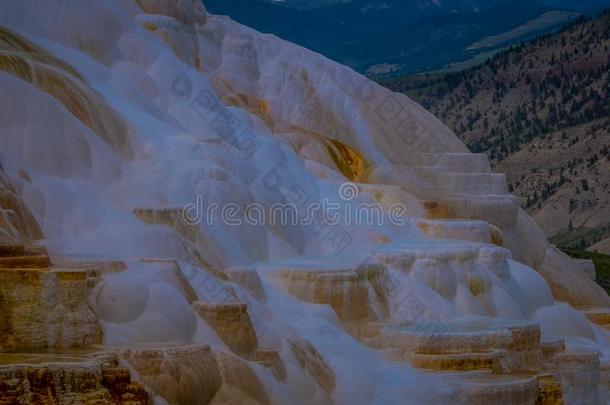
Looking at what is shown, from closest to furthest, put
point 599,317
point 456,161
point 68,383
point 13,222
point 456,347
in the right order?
1. point 68,383
2. point 13,222
3. point 456,347
4. point 599,317
5. point 456,161

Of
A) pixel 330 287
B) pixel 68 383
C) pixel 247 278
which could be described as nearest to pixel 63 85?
pixel 247 278

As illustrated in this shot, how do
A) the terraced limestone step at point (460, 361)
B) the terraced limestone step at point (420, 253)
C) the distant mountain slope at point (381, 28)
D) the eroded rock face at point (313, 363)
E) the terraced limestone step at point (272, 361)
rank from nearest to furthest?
1. the terraced limestone step at point (272, 361)
2. the eroded rock face at point (313, 363)
3. the terraced limestone step at point (460, 361)
4. the terraced limestone step at point (420, 253)
5. the distant mountain slope at point (381, 28)

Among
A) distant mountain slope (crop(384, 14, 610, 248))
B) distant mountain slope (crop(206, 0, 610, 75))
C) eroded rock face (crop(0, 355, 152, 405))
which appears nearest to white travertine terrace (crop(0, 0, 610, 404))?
eroded rock face (crop(0, 355, 152, 405))

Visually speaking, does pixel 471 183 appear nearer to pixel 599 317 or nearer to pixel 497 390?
pixel 599 317

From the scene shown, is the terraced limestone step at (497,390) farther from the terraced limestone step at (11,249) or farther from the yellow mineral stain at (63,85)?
the yellow mineral stain at (63,85)

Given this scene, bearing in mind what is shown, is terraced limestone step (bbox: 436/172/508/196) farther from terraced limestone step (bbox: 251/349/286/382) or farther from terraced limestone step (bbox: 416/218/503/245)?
terraced limestone step (bbox: 251/349/286/382)

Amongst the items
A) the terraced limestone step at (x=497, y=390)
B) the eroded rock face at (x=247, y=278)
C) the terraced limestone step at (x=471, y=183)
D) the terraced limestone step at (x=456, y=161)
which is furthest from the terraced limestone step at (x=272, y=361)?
the terraced limestone step at (x=456, y=161)
